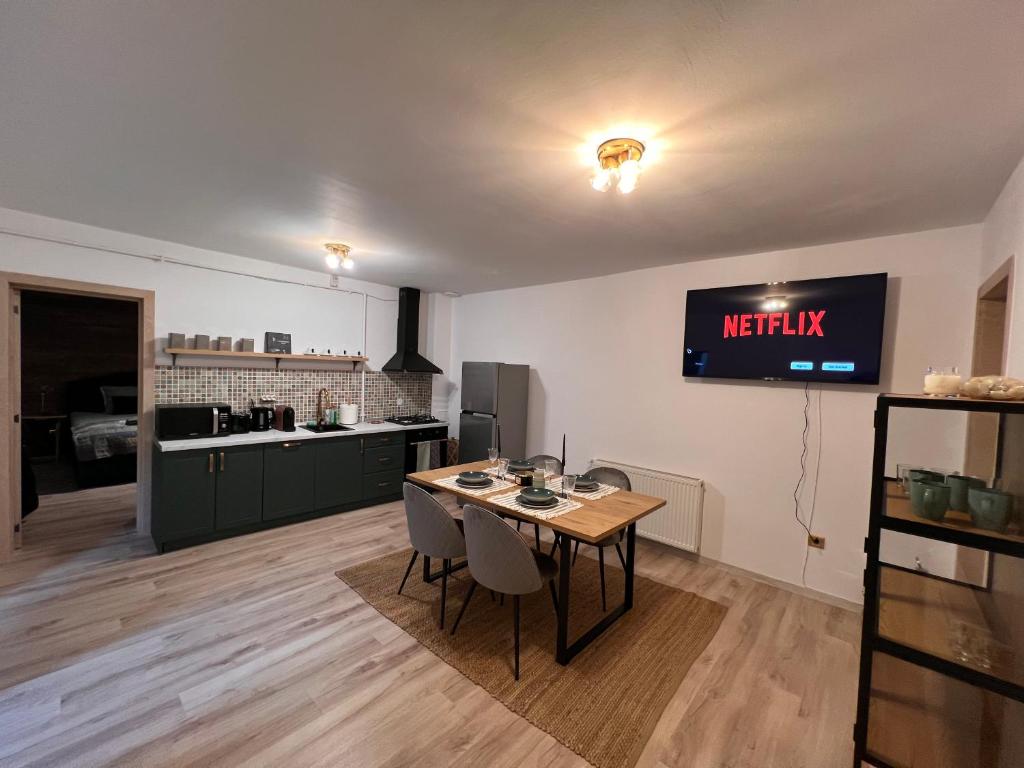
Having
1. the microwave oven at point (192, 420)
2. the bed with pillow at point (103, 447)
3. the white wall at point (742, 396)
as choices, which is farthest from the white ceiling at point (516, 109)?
the bed with pillow at point (103, 447)

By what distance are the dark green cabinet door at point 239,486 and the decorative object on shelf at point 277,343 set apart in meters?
1.10

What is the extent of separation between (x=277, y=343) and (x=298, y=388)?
1.77 ft

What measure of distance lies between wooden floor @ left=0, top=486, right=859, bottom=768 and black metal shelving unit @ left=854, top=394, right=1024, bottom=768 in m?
0.43

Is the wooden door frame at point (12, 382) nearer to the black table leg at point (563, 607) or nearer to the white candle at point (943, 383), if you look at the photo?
the black table leg at point (563, 607)

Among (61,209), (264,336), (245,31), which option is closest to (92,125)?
(245,31)

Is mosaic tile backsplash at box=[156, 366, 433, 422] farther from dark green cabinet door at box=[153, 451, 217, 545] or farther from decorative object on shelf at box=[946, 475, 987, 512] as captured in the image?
decorative object on shelf at box=[946, 475, 987, 512]

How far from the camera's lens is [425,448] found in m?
4.88

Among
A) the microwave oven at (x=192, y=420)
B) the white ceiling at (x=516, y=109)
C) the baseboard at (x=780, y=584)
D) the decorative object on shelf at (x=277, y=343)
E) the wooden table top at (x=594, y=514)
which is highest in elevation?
the white ceiling at (x=516, y=109)

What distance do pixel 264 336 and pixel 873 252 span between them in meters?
5.23

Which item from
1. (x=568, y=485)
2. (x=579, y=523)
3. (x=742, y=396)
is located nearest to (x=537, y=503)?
(x=579, y=523)

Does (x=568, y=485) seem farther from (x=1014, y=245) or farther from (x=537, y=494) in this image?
(x=1014, y=245)

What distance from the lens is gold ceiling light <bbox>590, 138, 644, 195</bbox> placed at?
1.68m

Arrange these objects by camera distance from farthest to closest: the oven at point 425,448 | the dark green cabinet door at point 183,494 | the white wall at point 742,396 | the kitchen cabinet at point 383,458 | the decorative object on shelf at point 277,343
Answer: the oven at point 425,448, the kitchen cabinet at point 383,458, the decorative object on shelf at point 277,343, the dark green cabinet door at point 183,494, the white wall at point 742,396

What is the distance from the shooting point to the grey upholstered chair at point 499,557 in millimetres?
2029
